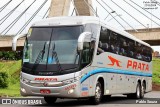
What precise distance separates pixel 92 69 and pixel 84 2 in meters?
23.5

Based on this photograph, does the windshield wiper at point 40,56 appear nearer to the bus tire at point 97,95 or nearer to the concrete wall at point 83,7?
the bus tire at point 97,95

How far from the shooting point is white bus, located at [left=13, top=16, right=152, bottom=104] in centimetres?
1376

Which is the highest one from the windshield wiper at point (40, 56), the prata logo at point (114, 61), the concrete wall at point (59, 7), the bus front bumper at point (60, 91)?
the concrete wall at point (59, 7)

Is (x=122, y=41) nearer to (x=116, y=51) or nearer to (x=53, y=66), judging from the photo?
(x=116, y=51)

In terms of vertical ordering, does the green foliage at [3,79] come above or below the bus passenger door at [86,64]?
below

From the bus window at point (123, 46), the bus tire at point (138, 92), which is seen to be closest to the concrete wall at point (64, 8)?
the bus tire at point (138, 92)

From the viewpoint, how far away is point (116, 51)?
1731 centimetres

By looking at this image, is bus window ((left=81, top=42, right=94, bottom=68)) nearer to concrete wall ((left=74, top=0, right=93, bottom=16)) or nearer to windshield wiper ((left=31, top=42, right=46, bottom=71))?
windshield wiper ((left=31, top=42, right=46, bottom=71))

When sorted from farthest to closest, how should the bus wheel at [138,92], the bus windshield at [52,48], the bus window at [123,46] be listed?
the bus wheel at [138,92] < the bus window at [123,46] < the bus windshield at [52,48]

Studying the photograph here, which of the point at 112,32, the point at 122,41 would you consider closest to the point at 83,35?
the point at 112,32

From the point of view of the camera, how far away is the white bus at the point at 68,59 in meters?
13.8

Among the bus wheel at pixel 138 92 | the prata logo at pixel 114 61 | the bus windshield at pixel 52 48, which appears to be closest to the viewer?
the bus windshield at pixel 52 48

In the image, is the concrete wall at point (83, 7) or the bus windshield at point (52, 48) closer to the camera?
the bus windshield at point (52, 48)

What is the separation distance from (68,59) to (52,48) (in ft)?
2.44
